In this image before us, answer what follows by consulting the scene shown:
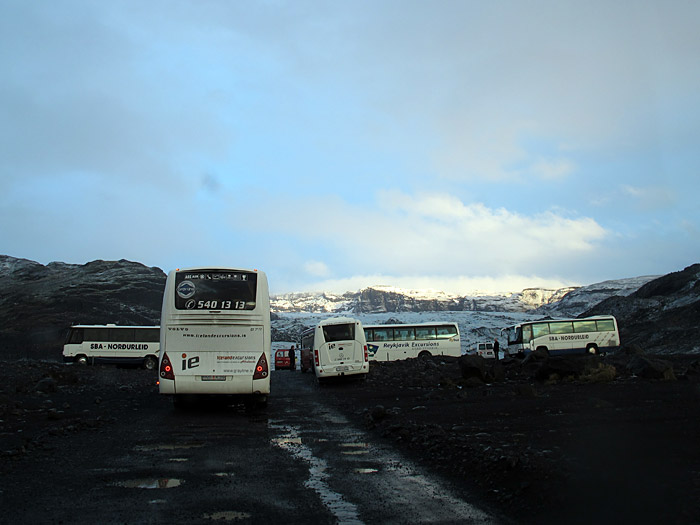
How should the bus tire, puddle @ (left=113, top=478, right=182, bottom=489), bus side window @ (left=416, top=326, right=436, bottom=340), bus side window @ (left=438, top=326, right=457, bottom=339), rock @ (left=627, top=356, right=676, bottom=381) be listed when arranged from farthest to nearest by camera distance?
1. bus side window @ (left=438, top=326, right=457, bottom=339)
2. bus side window @ (left=416, top=326, right=436, bottom=340)
3. the bus tire
4. rock @ (left=627, top=356, right=676, bottom=381)
5. puddle @ (left=113, top=478, right=182, bottom=489)

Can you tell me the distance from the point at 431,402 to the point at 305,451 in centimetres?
682

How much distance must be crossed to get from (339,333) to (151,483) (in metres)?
19.7

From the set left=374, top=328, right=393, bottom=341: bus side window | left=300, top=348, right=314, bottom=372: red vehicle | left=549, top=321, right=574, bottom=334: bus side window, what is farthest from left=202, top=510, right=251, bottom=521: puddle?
left=549, top=321, right=574, bottom=334: bus side window

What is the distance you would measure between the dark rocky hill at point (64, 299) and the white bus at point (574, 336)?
6108 centimetres

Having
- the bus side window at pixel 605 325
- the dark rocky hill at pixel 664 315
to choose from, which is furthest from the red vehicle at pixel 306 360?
the dark rocky hill at pixel 664 315

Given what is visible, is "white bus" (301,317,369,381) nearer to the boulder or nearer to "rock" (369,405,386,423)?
the boulder

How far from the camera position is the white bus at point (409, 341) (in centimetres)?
4472

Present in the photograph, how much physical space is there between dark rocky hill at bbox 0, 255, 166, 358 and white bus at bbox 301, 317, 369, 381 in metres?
60.0

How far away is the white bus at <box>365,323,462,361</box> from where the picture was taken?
44719mm

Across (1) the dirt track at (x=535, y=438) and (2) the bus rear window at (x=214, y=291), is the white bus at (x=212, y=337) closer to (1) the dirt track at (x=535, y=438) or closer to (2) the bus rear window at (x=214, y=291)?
(2) the bus rear window at (x=214, y=291)

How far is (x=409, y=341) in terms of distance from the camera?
44969 millimetres

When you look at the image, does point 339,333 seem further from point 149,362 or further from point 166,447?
point 149,362

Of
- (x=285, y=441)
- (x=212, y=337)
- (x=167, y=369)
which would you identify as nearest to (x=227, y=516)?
(x=285, y=441)

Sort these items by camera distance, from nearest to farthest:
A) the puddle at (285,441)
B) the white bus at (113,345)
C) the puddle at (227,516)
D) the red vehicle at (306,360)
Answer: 1. the puddle at (227,516)
2. the puddle at (285,441)
3. the red vehicle at (306,360)
4. the white bus at (113,345)
